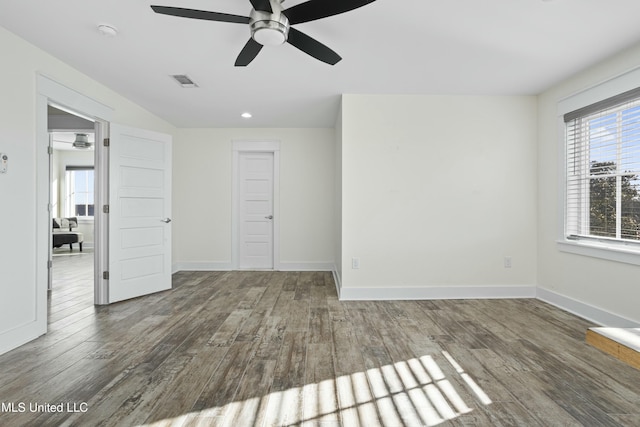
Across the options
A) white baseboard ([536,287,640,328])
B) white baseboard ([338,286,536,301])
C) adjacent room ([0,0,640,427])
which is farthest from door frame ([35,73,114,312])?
white baseboard ([536,287,640,328])

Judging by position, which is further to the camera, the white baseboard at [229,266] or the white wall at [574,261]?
the white baseboard at [229,266]

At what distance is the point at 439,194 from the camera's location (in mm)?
3984

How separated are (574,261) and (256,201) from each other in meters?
4.48

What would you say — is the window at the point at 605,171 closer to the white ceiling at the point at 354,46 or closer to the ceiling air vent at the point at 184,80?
the white ceiling at the point at 354,46

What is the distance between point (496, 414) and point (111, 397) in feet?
6.91

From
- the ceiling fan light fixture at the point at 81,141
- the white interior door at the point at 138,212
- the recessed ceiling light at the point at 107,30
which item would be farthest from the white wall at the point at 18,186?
the ceiling fan light fixture at the point at 81,141

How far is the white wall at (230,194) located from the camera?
18.6ft

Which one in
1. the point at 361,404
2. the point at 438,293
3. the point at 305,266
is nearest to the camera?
the point at 361,404

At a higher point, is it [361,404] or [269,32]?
[269,32]

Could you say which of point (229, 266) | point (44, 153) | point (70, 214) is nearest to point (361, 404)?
point (44, 153)

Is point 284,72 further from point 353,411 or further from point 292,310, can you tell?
point 353,411

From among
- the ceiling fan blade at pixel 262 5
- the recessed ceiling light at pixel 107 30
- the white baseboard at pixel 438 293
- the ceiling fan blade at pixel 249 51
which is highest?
the recessed ceiling light at pixel 107 30

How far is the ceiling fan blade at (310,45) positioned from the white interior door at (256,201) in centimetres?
346

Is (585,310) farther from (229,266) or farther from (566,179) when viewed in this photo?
(229,266)
